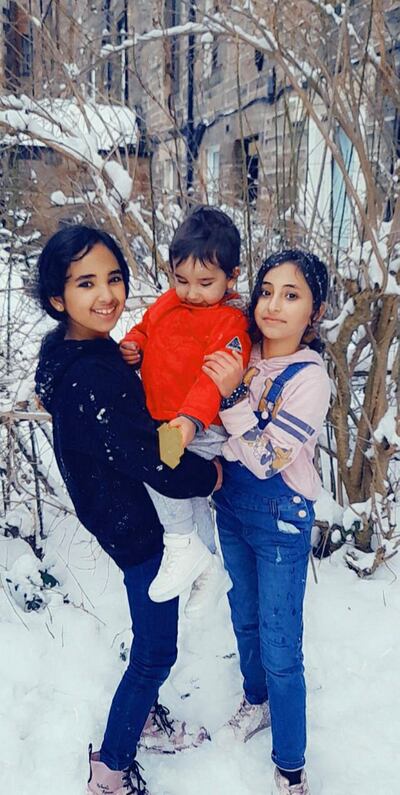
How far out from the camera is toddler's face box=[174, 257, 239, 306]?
1739mm

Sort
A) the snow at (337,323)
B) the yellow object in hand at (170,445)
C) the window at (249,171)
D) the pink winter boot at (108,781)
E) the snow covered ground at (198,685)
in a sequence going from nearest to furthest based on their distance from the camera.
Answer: the yellow object in hand at (170,445) → the pink winter boot at (108,781) → the snow covered ground at (198,685) → the snow at (337,323) → the window at (249,171)

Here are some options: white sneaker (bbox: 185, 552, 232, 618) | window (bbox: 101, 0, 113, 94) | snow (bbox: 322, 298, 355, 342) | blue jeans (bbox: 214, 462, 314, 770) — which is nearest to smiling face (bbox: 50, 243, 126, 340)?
blue jeans (bbox: 214, 462, 314, 770)

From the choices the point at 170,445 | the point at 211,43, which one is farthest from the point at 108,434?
the point at 211,43

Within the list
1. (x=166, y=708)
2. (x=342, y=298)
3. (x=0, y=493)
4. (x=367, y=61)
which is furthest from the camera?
(x=0, y=493)

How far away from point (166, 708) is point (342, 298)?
6.27 ft

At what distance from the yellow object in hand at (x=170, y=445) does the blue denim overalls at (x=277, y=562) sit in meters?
0.31

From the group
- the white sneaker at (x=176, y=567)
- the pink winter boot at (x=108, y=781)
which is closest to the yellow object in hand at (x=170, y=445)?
the white sneaker at (x=176, y=567)

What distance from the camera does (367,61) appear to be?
8.60ft

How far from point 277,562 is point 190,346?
65cm

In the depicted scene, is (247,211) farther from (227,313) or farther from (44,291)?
(44,291)

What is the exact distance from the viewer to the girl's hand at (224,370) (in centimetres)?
162

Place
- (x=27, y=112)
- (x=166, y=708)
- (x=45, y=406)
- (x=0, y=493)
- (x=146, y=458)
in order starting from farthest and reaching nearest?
(x=0, y=493) < (x=27, y=112) < (x=166, y=708) < (x=45, y=406) < (x=146, y=458)

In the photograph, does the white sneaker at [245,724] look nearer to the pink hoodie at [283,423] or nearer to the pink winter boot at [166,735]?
the pink winter boot at [166,735]

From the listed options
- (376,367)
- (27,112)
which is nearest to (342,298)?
(376,367)
